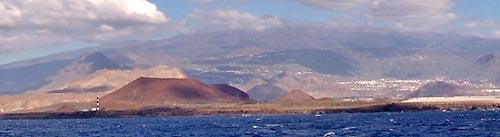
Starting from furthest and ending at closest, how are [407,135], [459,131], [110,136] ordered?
1. [110,136]
2. [459,131]
3. [407,135]

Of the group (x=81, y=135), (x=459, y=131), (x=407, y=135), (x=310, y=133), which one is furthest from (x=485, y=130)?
(x=81, y=135)

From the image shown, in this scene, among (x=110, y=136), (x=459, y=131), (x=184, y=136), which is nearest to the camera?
(x=459, y=131)

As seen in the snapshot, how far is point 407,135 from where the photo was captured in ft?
348

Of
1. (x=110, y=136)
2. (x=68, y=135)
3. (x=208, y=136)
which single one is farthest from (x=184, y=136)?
(x=68, y=135)

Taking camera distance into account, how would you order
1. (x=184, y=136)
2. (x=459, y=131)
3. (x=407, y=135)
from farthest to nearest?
(x=184, y=136) < (x=459, y=131) < (x=407, y=135)

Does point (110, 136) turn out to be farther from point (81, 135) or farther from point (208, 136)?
point (208, 136)

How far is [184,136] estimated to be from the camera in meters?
122

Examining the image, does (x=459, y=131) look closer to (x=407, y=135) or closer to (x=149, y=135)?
(x=407, y=135)

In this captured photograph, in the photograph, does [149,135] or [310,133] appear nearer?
[310,133]

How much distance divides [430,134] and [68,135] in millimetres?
54745

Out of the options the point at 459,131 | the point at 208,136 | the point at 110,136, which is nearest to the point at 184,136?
the point at 208,136

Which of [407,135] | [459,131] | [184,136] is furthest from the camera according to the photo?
[184,136]

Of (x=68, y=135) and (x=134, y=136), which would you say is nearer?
(x=134, y=136)

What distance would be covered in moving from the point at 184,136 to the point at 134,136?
979 cm
